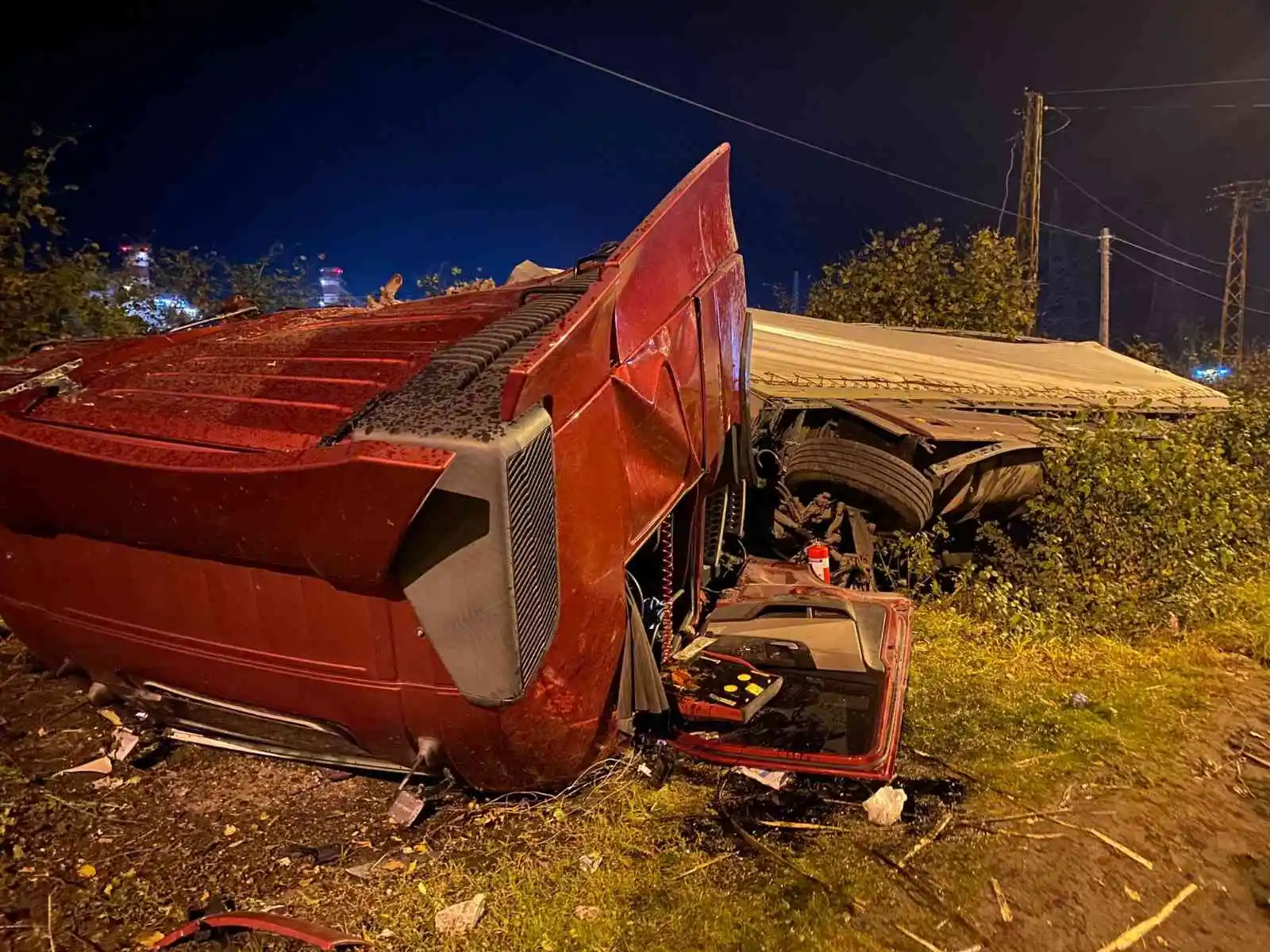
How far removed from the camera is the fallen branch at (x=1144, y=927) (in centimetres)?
223

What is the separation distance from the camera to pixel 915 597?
5.38 meters

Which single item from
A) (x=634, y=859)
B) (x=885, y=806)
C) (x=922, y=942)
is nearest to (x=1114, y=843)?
(x=885, y=806)

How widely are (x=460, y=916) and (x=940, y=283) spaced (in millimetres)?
12597

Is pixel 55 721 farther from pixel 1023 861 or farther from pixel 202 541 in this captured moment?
pixel 1023 861

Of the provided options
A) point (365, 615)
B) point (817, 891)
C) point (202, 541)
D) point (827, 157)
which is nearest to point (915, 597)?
point (817, 891)

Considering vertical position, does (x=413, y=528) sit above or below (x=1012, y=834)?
above

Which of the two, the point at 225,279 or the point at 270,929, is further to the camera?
the point at 225,279

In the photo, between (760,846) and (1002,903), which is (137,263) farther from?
(1002,903)

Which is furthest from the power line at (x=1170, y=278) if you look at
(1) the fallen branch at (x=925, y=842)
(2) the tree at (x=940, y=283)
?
(1) the fallen branch at (x=925, y=842)

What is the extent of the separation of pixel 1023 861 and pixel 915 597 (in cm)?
293

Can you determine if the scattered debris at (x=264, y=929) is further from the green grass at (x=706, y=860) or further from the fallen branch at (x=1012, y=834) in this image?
the fallen branch at (x=1012, y=834)

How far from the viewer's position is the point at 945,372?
6836 millimetres

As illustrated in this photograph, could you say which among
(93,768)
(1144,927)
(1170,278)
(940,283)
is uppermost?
(1170,278)

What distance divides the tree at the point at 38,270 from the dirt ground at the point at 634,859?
3.89 metres
